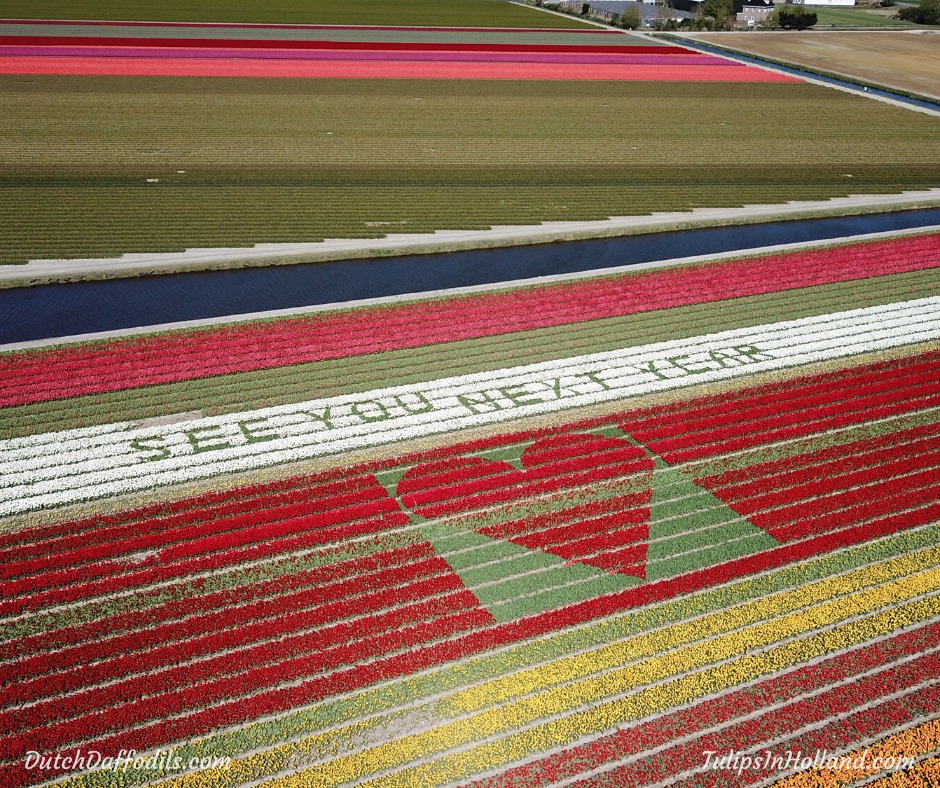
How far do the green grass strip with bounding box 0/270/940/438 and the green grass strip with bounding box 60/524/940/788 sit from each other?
783 cm

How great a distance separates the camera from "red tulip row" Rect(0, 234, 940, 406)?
17.3 m

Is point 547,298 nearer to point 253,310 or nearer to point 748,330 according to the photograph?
point 748,330

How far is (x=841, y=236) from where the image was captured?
89.4ft

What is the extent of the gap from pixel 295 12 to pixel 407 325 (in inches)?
2602

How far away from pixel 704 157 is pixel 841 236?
9865mm

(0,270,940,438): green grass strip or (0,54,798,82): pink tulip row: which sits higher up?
(0,54,798,82): pink tulip row

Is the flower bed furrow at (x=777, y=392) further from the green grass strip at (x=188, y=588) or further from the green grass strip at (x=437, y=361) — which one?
the green grass strip at (x=188, y=588)

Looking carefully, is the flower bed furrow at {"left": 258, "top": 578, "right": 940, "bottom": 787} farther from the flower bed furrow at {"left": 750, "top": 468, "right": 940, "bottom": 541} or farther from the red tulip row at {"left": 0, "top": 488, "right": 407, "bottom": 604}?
the red tulip row at {"left": 0, "top": 488, "right": 407, "bottom": 604}

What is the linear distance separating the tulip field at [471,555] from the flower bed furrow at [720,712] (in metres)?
0.04

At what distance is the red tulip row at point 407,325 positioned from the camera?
17.3 meters

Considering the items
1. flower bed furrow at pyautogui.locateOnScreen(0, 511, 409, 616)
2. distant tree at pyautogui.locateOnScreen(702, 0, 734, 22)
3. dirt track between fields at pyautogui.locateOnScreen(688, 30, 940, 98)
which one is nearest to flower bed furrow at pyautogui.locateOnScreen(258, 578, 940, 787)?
flower bed furrow at pyautogui.locateOnScreen(0, 511, 409, 616)

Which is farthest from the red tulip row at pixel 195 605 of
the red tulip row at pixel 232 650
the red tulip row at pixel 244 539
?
the red tulip row at pixel 244 539

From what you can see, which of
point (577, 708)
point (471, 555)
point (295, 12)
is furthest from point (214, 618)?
point (295, 12)

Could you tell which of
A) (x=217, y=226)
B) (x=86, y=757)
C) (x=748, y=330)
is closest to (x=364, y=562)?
(x=86, y=757)
